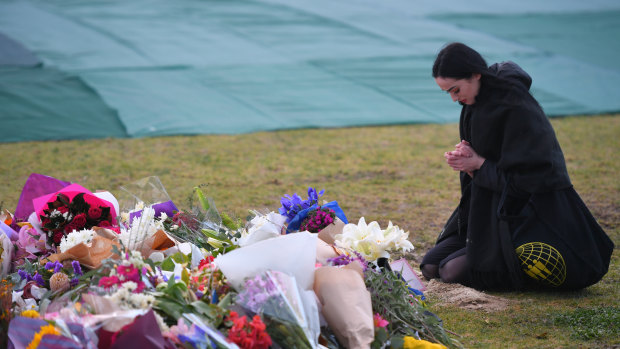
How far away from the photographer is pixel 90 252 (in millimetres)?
2900

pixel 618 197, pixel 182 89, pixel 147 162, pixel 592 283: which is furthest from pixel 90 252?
pixel 182 89

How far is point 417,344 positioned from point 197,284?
0.88m

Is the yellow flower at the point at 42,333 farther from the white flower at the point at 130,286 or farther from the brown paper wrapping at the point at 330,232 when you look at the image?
the brown paper wrapping at the point at 330,232

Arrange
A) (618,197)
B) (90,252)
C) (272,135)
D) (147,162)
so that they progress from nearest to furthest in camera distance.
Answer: (90,252) → (618,197) → (147,162) → (272,135)

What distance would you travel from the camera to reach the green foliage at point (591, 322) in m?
3.12

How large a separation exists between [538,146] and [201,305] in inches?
82.5

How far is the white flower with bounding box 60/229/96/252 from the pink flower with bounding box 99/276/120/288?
21.2 inches

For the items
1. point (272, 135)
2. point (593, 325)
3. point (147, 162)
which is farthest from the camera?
point (272, 135)

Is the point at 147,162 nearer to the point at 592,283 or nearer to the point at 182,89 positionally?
the point at 182,89

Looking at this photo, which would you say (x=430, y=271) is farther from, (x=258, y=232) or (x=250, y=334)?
(x=250, y=334)

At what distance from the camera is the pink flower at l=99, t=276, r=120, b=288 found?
2396 millimetres

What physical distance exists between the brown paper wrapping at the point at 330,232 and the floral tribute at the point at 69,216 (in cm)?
105

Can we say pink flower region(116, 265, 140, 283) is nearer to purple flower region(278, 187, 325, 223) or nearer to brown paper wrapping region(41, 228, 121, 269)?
brown paper wrapping region(41, 228, 121, 269)

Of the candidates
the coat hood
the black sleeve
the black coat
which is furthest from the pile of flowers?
the coat hood
